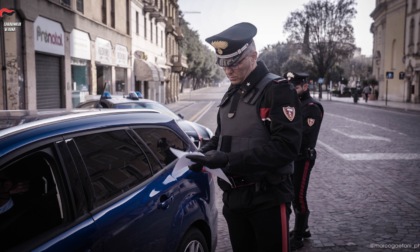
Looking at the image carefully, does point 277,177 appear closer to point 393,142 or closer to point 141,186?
point 141,186

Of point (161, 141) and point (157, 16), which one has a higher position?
point (157, 16)

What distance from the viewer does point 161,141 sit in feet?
10.8

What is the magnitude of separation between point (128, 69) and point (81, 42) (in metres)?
9.21

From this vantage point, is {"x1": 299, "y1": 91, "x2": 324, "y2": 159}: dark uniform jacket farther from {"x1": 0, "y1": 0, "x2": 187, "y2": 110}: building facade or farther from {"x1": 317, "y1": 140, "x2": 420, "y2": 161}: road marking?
{"x1": 0, "y1": 0, "x2": 187, "y2": 110}: building facade

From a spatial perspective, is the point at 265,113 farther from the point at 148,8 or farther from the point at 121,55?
the point at 148,8

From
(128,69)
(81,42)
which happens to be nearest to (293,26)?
(128,69)

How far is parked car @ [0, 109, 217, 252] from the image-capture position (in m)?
2.09

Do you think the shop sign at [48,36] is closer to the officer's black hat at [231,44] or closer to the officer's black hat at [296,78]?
the officer's black hat at [296,78]

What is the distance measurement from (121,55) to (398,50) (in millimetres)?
33879

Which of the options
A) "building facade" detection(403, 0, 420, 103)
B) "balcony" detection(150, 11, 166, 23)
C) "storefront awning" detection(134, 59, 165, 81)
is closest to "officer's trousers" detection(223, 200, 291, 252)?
"storefront awning" detection(134, 59, 165, 81)

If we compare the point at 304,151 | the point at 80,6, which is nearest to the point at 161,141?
the point at 304,151

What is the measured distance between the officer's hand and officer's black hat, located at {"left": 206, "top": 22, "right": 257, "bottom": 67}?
2.02 ft

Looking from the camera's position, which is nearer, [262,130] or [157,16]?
[262,130]

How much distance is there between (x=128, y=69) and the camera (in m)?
27.7
